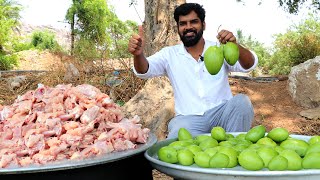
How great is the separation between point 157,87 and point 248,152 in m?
4.17

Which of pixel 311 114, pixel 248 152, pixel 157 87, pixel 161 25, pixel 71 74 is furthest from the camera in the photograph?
pixel 71 74

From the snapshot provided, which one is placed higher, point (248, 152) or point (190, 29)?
point (190, 29)

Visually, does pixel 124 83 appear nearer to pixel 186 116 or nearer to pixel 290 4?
pixel 186 116

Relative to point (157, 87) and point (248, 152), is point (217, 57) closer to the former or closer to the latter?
point (248, 152)

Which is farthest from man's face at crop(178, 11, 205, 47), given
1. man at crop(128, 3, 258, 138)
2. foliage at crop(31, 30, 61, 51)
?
foliage at crop(31, 30, 61, 51)

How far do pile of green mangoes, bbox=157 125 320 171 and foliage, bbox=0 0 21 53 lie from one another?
15.3 meters

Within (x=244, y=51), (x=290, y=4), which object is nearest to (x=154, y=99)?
(x=244, y=51)

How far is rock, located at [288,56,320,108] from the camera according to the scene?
7125mm

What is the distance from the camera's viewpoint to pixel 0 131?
2.53 meters

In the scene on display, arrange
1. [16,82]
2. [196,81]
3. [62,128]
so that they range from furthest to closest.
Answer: [16,82] → [196,81] → [62,128]

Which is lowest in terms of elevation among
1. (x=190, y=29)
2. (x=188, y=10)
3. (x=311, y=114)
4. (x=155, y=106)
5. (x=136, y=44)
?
(x=311, y=114)

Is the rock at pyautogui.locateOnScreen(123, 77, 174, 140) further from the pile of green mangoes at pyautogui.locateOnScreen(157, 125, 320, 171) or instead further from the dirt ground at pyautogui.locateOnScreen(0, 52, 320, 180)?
the pile of green mangoes at pyautogui.locateOnScreen(157, 125, 320, 171)

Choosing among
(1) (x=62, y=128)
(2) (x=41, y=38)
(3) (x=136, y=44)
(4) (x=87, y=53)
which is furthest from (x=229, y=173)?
(2) (x=41, y=38)

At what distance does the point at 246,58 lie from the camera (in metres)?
3.30
